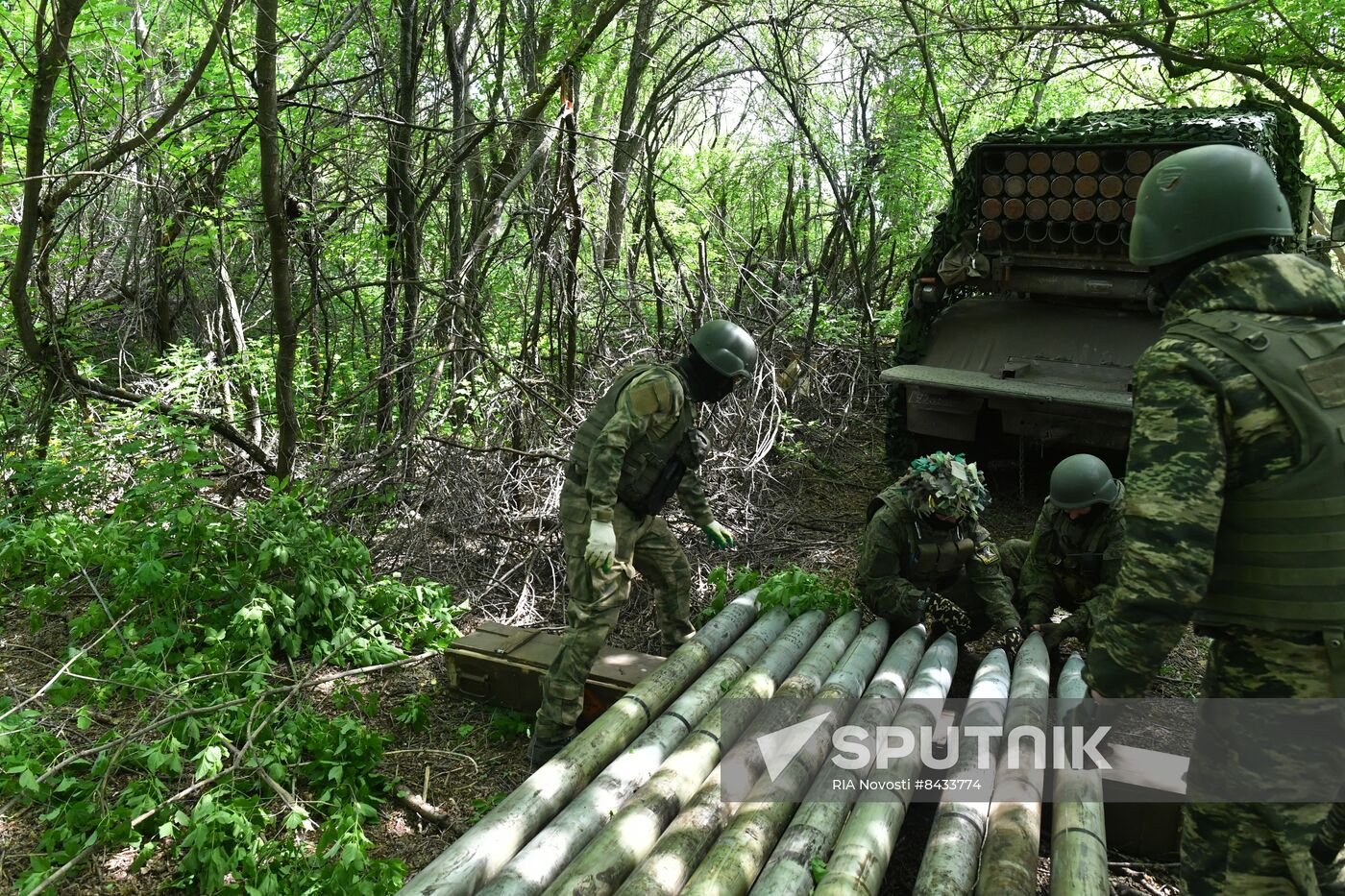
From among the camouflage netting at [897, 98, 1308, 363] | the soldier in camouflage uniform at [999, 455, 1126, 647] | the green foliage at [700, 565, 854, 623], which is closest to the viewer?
the soldier in camouflage uniform at [999, 455, 1126, 647]

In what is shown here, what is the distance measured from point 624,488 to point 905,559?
4.53ft

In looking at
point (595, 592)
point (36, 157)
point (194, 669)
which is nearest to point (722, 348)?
point (595, 592)

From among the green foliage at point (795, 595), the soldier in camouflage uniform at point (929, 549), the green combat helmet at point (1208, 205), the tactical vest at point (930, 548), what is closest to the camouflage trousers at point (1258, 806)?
the green combat helmet at point (1208, 205)

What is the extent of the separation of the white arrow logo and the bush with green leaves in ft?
3.97

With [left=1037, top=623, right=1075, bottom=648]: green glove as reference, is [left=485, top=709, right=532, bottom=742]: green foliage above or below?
→ below

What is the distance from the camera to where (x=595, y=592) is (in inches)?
144

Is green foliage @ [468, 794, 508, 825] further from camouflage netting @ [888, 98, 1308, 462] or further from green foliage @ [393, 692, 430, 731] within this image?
camouflage netting @ [888, 98, 1308, 462]

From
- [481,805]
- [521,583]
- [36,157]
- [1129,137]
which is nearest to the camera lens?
[481,805]

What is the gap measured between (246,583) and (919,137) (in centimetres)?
823

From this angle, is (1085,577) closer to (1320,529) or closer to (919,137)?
(1320,529)

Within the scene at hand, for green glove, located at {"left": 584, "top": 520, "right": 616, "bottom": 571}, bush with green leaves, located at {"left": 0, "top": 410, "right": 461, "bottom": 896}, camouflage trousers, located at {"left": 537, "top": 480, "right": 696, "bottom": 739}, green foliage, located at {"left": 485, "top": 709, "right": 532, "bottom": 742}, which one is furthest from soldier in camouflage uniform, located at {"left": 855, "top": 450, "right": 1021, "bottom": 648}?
bush with green leaves, located at {"left": 0, "top": 410, "right": 461, "bottom": 896}

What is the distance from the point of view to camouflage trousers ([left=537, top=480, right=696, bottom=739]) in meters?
3.60

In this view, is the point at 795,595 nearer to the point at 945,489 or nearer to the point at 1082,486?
the point at 945,489

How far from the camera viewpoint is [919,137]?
9.74 m
